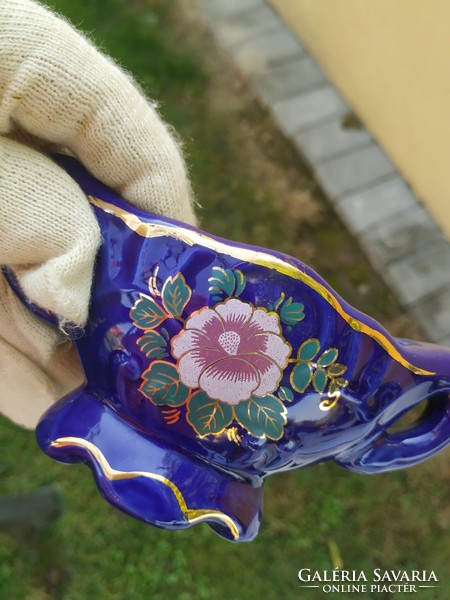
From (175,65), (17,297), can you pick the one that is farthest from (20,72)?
(175,65)

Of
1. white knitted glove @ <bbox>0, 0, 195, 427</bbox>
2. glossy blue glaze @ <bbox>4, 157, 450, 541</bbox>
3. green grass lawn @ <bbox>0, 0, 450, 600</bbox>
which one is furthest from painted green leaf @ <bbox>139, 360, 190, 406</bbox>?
green grass lawn @ <bbox>0, 0, 450, 600</bbox>

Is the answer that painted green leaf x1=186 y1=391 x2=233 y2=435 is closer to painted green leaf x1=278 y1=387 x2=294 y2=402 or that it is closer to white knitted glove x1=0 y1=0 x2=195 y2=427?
painted green leaf x1=278 y1=387 x2=294 y2=402

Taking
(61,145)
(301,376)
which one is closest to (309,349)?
(301,376)

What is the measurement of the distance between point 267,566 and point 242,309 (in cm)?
96

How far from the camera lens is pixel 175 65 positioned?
194cm

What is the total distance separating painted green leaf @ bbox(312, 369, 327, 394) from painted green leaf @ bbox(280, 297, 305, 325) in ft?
0.24

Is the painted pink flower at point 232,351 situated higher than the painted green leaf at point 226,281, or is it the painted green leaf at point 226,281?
the painted green leaf at point 226,281

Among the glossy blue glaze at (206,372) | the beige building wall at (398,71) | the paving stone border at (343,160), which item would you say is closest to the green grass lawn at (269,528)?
the paving stone border at (343,160)

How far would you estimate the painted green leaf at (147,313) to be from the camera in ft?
2.39

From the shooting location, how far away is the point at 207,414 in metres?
0.77

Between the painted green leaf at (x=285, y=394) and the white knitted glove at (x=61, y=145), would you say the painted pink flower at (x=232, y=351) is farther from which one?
the white knitted glove at (x=61, y=145)

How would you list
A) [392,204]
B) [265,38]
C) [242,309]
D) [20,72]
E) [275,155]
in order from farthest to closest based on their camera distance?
[265,38], [275,155], [392,204], [242,309], [20,72]

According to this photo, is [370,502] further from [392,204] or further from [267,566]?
[392,204]

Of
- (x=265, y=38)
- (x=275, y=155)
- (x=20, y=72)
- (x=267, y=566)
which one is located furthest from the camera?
(x=265, y=38)
